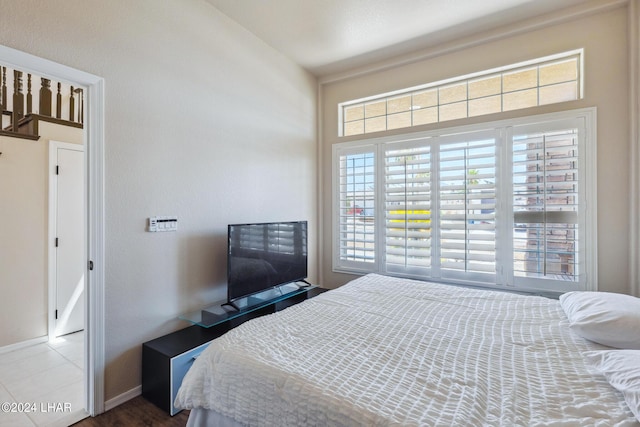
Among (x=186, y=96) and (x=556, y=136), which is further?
(x=556, y=136)

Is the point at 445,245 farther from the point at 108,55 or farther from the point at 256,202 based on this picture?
the point at 108,55

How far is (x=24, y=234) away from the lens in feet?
9.09

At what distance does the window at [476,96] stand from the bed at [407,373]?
1.98 metres

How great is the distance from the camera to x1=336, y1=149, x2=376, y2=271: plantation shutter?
138 inches

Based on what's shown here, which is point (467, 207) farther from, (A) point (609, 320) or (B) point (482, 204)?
(A) point (609, 320)

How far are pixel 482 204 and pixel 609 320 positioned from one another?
1.58 metres

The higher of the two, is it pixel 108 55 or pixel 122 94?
pixel 108 55

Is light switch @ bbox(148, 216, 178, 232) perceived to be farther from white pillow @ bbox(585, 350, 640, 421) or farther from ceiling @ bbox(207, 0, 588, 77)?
white pillow @ bbox(585, 350, 640, 421)

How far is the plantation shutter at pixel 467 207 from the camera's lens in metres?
2.84

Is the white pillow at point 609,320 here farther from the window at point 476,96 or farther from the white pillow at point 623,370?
the window at point 476,96

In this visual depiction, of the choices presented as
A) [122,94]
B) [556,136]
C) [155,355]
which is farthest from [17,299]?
[556,136]

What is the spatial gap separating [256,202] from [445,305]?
191 cm

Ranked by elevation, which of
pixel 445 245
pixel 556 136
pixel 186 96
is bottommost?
pixel 445 245

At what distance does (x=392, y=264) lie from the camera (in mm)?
3389
